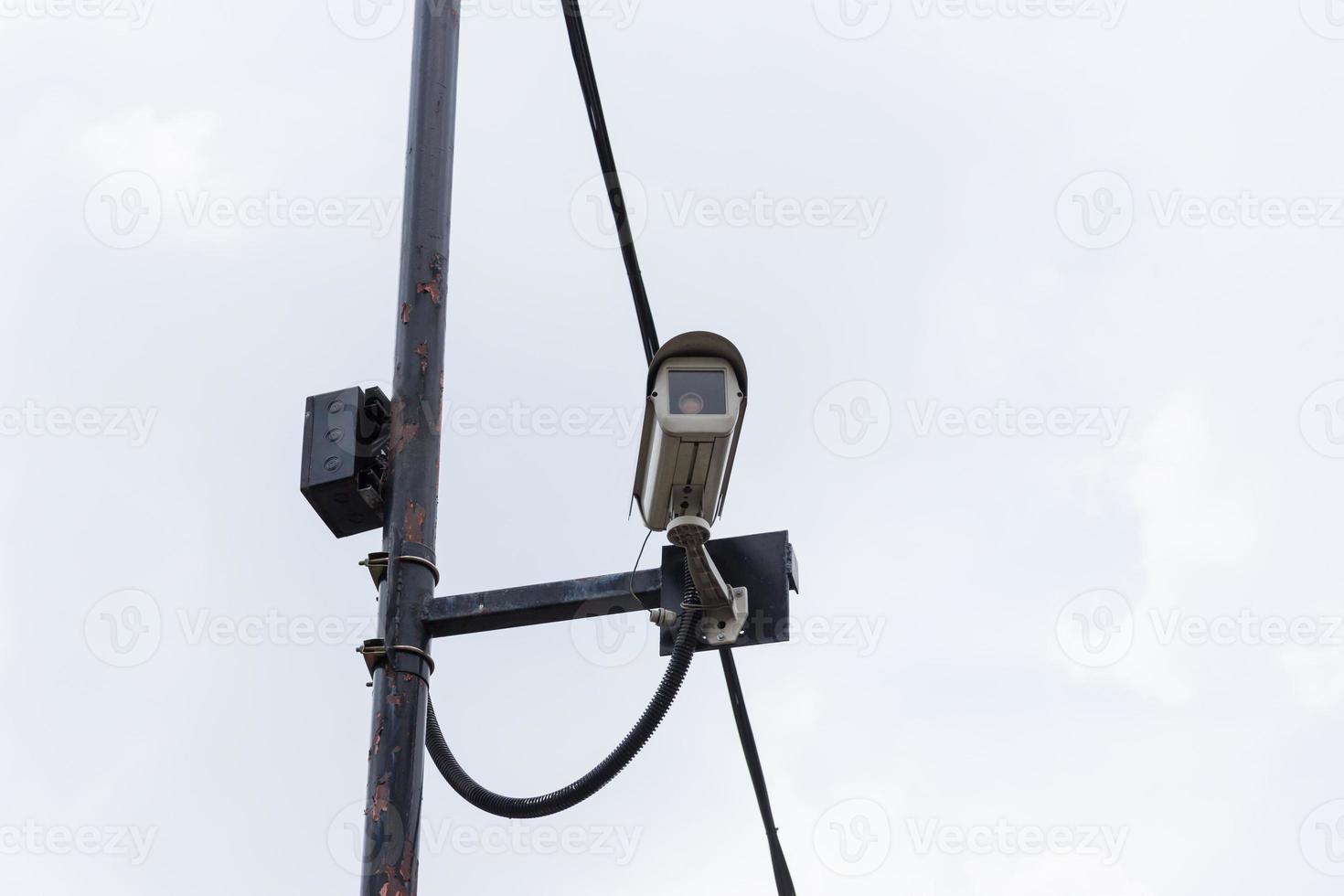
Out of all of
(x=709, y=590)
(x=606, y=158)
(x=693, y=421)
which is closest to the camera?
(x=693, y=421)

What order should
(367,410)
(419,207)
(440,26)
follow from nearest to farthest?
(367,410)
(419,207)
(440,26)

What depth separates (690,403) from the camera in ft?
14.6

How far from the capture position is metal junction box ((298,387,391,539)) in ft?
15.6

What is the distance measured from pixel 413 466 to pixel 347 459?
197 millimetres

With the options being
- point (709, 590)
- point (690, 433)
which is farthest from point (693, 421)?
point (709, 590)

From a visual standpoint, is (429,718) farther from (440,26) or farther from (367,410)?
(440,26)

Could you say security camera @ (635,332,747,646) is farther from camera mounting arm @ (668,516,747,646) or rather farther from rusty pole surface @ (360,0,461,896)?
rusty pole surface @ (360,0,461,896)

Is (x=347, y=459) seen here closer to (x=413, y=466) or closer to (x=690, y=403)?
(x=413, y=466)

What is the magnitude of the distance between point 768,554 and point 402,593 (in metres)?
1.13

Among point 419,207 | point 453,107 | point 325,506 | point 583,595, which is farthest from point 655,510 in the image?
point 453,107

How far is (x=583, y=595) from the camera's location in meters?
4.72

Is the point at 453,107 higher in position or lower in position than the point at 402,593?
higher

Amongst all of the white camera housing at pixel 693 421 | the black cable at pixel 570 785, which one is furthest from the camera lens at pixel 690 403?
the black cable at pixel 570 785

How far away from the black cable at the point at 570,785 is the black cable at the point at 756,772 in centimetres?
149
